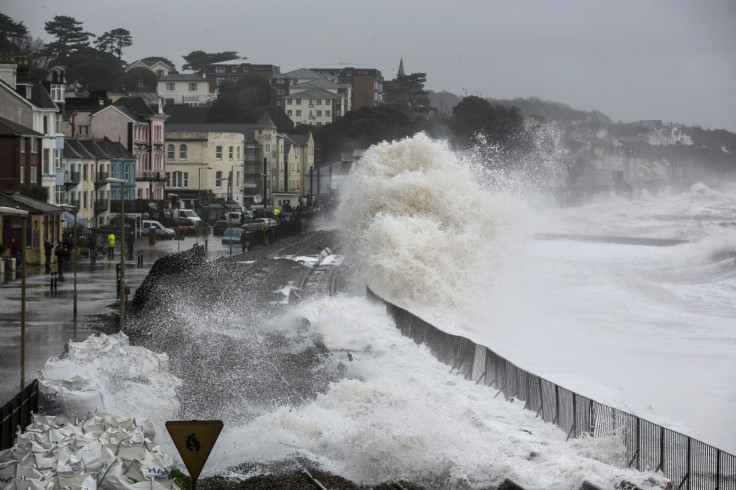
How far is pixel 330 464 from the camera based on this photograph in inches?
676

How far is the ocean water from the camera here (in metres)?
17.5

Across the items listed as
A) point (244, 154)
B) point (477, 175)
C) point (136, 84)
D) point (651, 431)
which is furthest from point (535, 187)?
point (651, 431)

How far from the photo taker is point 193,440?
10.6 m

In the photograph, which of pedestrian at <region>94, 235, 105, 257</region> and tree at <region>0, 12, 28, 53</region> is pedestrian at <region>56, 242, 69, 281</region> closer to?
pedestrian at <region>94, 235, 105, 257</region>

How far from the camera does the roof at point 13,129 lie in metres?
50.9

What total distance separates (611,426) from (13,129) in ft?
133

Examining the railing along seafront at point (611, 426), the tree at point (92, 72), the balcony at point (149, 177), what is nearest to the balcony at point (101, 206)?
the balcony at point (149, 177)

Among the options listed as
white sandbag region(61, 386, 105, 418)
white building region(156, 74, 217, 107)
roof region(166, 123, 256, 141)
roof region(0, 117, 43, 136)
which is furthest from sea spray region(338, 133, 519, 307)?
white building region(156, 74, 217, 107)

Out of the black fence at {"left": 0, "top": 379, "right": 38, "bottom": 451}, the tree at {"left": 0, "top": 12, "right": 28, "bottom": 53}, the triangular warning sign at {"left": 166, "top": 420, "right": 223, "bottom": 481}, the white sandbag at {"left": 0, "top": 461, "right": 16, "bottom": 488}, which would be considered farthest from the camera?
the tree at {"left": 0, "top": 12, "right": 28, "bottom": 53}

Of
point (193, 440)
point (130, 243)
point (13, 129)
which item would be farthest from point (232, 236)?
point (193, 440)

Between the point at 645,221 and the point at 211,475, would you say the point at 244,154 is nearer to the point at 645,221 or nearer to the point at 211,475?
the point at 645,221

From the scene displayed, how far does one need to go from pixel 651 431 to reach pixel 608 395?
288 inches

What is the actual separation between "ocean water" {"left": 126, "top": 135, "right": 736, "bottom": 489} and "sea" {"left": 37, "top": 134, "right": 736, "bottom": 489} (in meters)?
0.07

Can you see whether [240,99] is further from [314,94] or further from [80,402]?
[80,402]
